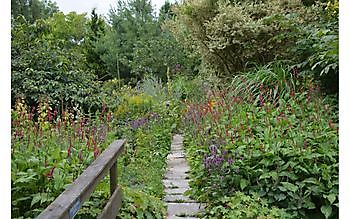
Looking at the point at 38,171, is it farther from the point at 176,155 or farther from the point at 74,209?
the point at 176,155

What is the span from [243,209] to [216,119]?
1618mm

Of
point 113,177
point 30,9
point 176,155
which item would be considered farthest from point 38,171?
point 30,9

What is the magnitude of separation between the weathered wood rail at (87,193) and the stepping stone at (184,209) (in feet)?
2.44

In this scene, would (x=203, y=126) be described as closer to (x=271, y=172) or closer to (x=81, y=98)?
(x=271, y=172)

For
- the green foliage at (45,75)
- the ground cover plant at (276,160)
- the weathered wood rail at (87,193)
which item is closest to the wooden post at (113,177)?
the weathered wood rail at (87,193)

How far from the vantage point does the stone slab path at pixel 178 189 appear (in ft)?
10.5

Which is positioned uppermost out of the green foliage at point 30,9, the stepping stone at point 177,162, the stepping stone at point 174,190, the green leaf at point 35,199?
the green foliage at point 30,9

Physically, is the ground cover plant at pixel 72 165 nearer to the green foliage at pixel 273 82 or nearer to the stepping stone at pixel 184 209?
the stepping stone at pixel 184 209

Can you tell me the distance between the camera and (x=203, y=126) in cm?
457

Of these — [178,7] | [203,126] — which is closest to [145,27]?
[178,7]

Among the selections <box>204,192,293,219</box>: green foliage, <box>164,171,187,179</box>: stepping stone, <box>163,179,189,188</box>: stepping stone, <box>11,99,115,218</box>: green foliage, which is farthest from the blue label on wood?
<box>164,171,187,179</box>: stepping stone

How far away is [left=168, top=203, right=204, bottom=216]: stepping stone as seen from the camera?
10.4 ft

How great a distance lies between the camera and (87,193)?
177 cm
